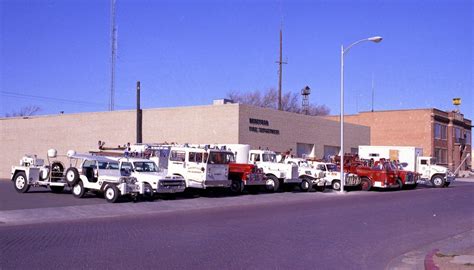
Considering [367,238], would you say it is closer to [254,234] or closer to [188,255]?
[254,234]

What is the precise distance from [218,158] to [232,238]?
1501 cm

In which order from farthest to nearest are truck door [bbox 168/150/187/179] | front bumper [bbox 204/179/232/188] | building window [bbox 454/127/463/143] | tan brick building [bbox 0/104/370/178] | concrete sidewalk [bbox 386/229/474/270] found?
building window [bbox 454/127/463/143] < tan brick building [bbox 0/104/370/178] < truck door [bbox 168/150/187/179] < front bumper [bbox 204/179/232/188] < concrete sidewalk [bbox 386/229/474/270]

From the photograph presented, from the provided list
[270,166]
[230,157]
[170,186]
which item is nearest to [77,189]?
[170,186]

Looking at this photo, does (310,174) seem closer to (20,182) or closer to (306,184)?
(306,184)

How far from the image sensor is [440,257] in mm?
11234

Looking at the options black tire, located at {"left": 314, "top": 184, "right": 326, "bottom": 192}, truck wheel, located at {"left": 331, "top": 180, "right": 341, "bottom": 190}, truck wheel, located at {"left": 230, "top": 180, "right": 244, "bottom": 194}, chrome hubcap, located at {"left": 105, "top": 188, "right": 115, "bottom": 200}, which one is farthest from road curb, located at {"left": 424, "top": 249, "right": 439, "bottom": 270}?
truck wheel, located at {"left": 331, "top": 180, "right": 341, "bottom": 190}

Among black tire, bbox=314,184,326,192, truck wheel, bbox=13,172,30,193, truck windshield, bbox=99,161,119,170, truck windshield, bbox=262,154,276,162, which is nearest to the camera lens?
truck windshield, bbox=99,161,119,170

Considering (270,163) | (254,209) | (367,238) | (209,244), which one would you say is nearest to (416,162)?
(270,163)

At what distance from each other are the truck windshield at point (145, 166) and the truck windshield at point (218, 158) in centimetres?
278

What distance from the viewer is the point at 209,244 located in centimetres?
1220

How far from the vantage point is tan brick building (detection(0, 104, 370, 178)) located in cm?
4222

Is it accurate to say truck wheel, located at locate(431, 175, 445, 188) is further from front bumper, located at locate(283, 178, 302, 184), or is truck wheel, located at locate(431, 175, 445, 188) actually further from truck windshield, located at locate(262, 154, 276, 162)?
truck windshield, located at locate(262, 154, 276, 162)

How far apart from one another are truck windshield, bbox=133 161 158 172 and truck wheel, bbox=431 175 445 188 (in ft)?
84.2

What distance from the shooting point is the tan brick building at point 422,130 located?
244ft
